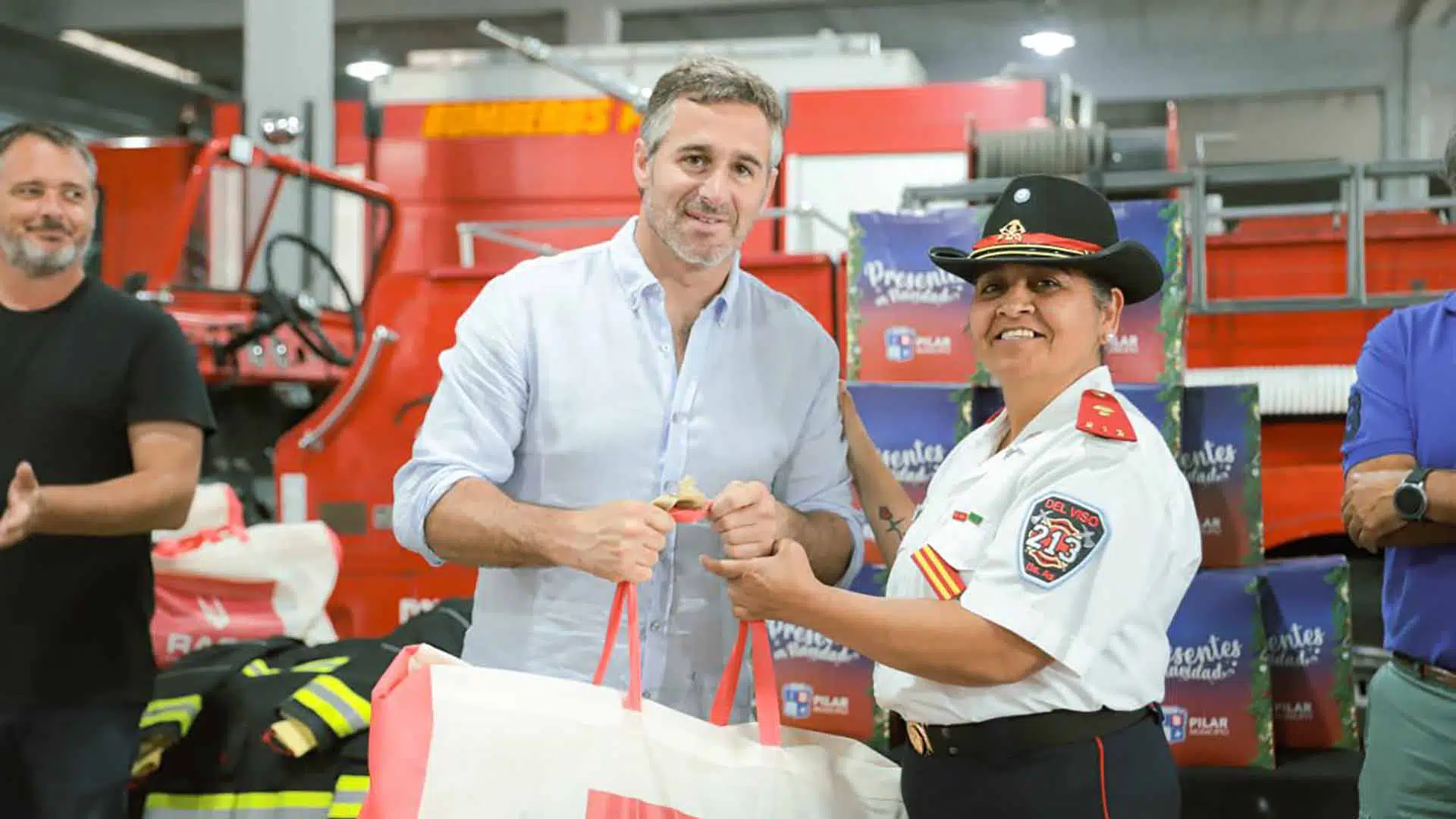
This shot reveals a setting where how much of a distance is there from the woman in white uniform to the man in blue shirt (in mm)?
A: 609

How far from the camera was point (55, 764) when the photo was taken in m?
2.64

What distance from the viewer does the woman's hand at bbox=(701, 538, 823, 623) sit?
1.68 metres

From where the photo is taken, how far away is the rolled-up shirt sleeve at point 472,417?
189 cm

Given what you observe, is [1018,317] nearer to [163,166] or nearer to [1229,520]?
[1229,520]

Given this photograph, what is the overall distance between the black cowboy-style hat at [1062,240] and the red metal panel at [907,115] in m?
5.23

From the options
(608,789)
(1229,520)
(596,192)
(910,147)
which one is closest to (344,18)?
(596,192)

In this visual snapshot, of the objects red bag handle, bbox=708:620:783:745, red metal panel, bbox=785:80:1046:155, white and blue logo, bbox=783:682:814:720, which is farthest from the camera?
red metal panel, bbox=785:80:1046:155

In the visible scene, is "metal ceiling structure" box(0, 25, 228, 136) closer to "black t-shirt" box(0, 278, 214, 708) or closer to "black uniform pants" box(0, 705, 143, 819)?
"black t-shirt" box(0, 278, 214, 708)

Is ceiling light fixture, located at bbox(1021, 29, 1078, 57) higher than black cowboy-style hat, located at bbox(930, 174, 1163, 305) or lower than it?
higher

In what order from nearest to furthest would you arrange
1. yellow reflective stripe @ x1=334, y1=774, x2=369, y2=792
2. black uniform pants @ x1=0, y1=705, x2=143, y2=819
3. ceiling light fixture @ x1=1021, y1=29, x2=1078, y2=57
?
black uniform pants @ x1=0, y1=705, x2=143, y2=819 < yellow reflective stripe @ x1=334, y1=774, x2=369, y2=792 < ceiling light fixture @ x1=1021, y1=29, x2=1078, y2=57

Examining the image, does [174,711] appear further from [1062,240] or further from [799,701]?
[1062,240]

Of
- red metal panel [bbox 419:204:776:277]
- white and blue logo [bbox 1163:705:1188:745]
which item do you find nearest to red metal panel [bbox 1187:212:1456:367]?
white and blue logo [bbox 1163:705:1188:745]

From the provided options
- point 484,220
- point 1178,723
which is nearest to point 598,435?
point 1178,723

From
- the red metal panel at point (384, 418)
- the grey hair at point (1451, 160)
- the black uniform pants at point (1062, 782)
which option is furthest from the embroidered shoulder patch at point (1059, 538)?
the red metal panel at point (384, 418)
